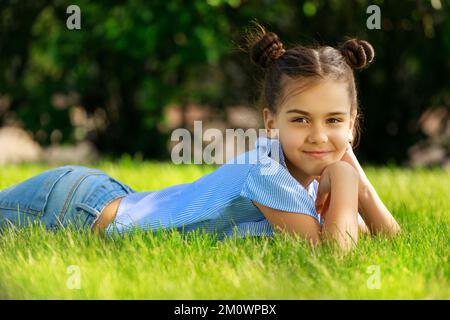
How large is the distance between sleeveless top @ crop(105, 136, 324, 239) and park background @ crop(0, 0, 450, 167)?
4191mm

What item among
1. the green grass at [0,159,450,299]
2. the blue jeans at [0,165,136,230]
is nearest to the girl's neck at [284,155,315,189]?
the green grass at [0,159,450,299]

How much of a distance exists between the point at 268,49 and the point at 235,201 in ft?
2.01

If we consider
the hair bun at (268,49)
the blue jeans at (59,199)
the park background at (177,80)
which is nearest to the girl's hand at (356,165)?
the hair bun at (268,49)

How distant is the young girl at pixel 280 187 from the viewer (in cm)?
271

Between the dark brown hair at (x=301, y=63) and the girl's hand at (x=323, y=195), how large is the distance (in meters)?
0.31

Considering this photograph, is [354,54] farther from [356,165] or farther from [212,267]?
[212,267]

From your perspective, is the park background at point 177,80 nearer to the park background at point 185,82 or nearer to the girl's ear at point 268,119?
the park background at point 185,82

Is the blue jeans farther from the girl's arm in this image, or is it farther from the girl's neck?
the girl's arm

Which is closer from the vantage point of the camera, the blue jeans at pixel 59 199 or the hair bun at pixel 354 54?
the hair bun at pixel 354 54

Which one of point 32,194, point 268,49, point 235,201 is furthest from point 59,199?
point 268,49

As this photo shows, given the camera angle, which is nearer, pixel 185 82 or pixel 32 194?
pixel 32 194

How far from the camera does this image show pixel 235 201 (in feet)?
9.31
